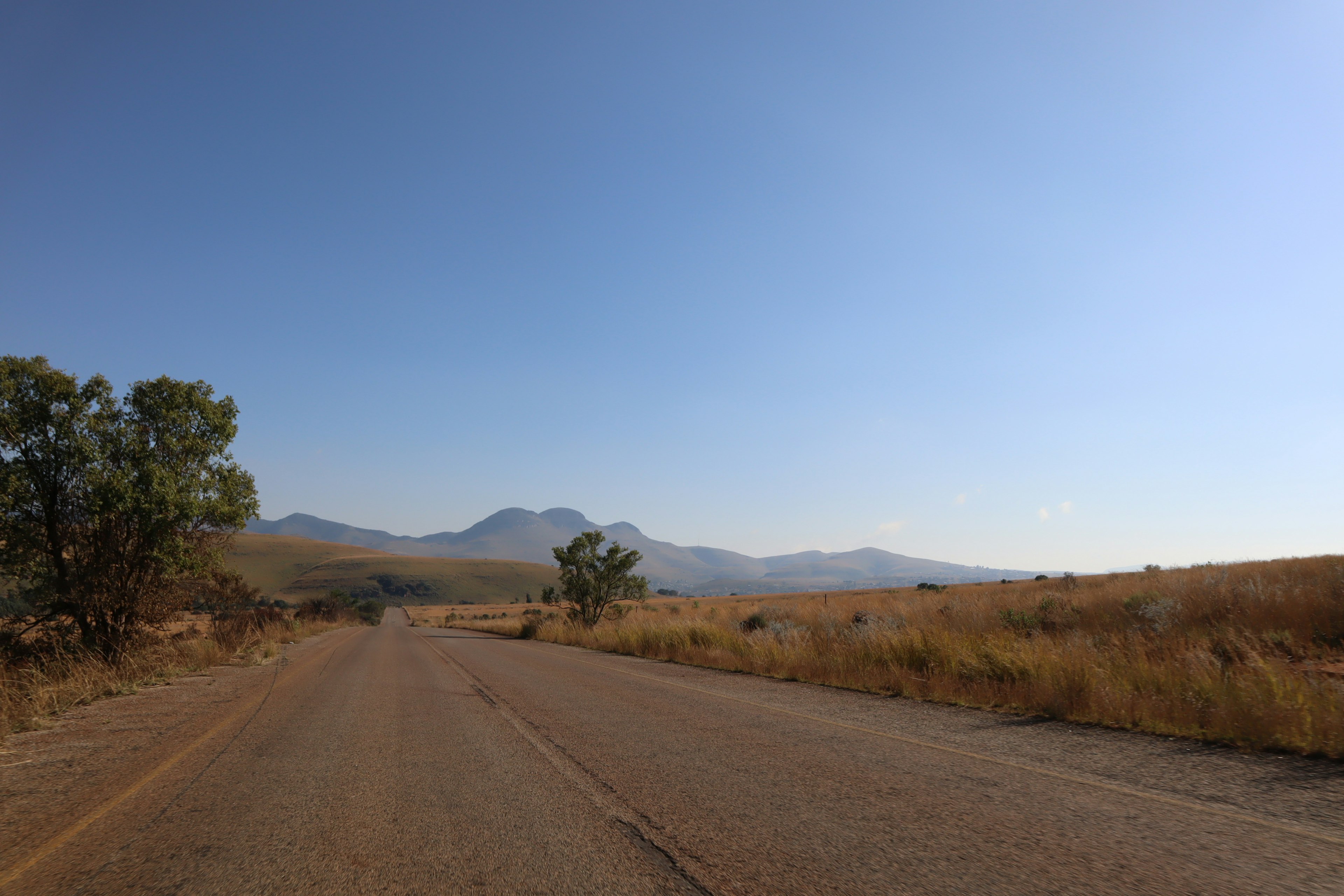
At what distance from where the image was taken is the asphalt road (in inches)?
141

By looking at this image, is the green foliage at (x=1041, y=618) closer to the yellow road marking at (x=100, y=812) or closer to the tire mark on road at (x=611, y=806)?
the tire mark on road at (x=611, y=806)

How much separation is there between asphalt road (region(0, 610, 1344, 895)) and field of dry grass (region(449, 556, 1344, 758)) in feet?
2.52

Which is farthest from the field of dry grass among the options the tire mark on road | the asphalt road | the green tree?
the green tree

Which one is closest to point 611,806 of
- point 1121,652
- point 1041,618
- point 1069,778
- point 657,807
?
point 657,807

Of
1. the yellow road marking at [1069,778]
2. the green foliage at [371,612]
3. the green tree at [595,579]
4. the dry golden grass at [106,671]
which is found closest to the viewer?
the yellow road marking at [1069,778]

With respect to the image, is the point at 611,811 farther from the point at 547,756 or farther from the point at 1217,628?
the point at 1217,628

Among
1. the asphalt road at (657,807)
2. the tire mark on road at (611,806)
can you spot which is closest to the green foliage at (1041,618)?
the asphalt road at (657,807)

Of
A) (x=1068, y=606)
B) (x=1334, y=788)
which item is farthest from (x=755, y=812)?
(x=1068, y=606)

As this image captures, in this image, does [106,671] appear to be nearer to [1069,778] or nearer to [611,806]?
[611,806]

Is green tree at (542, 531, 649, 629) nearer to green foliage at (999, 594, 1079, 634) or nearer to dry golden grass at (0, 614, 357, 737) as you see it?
dry golden grass at (0, 614, 357, 737)

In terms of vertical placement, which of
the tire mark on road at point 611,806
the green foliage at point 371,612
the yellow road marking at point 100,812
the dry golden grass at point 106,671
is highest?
the tire mark on road at point 611,806

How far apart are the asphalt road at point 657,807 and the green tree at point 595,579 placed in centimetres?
2680

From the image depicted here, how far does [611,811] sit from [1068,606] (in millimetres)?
16271

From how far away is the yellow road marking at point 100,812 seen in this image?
3.86m
